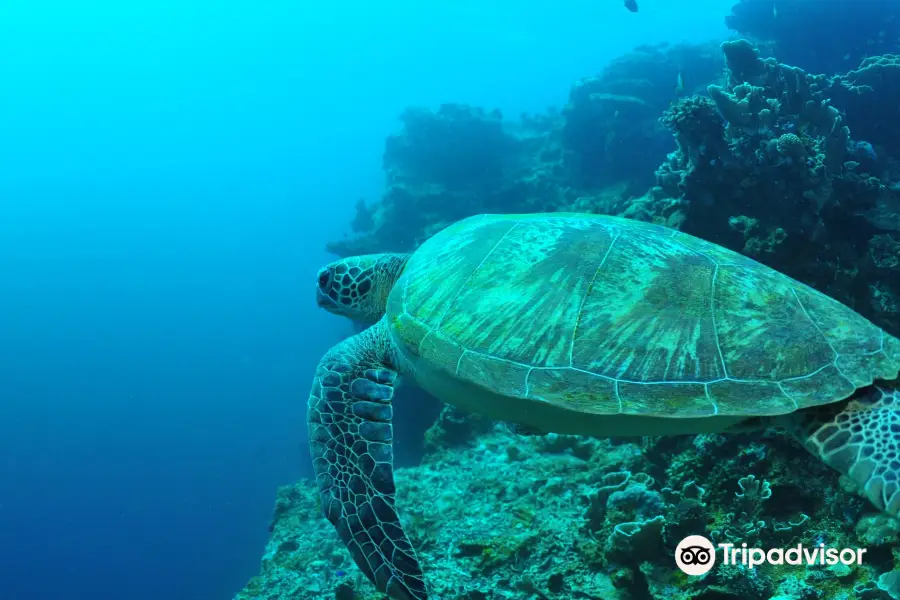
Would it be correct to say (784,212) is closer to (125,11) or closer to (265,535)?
(265,535)

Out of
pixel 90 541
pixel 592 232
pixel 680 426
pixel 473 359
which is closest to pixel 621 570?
pixel 680 426

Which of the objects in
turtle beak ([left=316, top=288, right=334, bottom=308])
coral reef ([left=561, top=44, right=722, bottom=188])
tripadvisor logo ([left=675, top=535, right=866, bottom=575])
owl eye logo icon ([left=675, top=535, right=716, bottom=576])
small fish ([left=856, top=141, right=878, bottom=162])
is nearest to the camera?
tripadvisor logo ([left=675, top=535, right=866, bottom=575])

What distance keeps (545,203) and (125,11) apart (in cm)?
14701

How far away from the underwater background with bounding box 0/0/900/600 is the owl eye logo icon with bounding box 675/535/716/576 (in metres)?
0.07

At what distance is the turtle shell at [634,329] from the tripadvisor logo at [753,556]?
2.77ft

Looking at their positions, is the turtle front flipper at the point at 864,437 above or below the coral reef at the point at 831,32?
below

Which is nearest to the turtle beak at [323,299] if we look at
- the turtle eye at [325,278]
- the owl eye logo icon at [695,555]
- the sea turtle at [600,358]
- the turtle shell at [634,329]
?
the turtle eye at [325,278]

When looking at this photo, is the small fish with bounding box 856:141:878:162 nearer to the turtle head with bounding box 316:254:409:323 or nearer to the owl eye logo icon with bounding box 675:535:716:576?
the owl eye logo icon with bounding box 675:535:716:576

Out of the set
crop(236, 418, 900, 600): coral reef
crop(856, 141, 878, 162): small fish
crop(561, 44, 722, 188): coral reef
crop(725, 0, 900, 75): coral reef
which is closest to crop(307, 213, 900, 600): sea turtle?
crop(236, 418, 900, 600): coral reef

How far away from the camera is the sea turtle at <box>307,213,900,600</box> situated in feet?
6.63

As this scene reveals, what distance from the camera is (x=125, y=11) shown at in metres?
110

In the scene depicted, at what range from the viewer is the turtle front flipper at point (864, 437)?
177cm

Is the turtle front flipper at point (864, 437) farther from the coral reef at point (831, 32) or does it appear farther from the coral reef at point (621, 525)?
the coral reef at point (831, 32)

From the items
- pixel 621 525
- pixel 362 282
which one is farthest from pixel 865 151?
pixel 362 282
